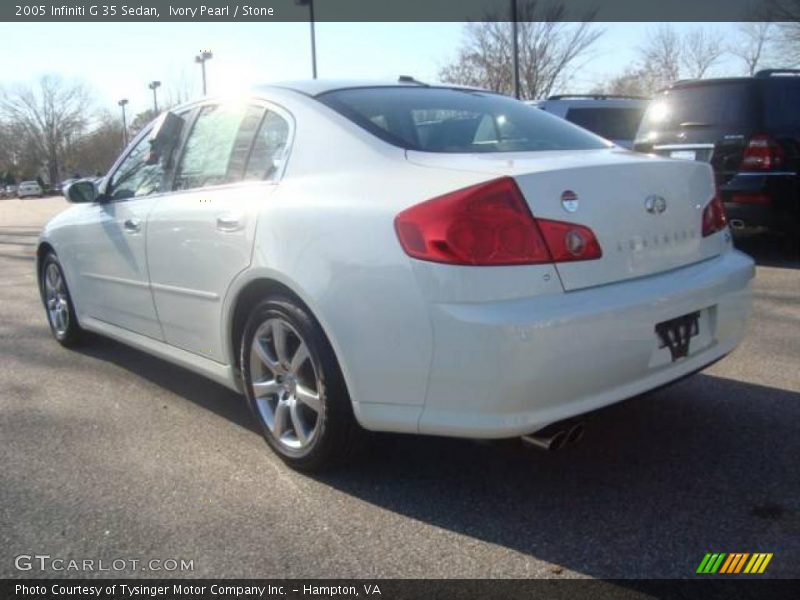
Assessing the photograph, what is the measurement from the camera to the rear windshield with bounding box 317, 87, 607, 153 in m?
2.97

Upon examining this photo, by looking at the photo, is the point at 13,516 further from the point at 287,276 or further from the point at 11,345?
the point at 11,345

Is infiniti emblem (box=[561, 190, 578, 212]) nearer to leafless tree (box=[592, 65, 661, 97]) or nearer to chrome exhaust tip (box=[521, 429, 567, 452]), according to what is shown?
chrome exhaust tip (box=[521, 429, 567, 452])

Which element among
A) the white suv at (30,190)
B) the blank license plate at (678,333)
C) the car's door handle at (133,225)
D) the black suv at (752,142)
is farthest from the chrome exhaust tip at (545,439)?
the white suv at (30,190)

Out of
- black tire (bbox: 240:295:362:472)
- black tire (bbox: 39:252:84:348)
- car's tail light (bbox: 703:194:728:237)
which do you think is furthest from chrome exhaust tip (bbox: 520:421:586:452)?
black tire (bbox: 39:252:84:348)

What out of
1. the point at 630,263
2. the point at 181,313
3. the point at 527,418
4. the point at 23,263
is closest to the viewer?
the point at 527,418

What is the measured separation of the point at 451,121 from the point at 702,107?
16.2 ft

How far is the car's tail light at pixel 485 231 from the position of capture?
7.68 feet

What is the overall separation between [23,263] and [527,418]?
954cm

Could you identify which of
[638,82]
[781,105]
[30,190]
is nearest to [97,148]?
[30,190]

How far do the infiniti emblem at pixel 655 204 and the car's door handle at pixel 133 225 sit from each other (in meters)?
2.45

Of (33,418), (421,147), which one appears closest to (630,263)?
(421,147)

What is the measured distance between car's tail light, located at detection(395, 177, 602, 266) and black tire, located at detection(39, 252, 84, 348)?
3.23m

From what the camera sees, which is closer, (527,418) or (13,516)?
(527,418)

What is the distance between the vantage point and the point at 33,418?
12.3ft
